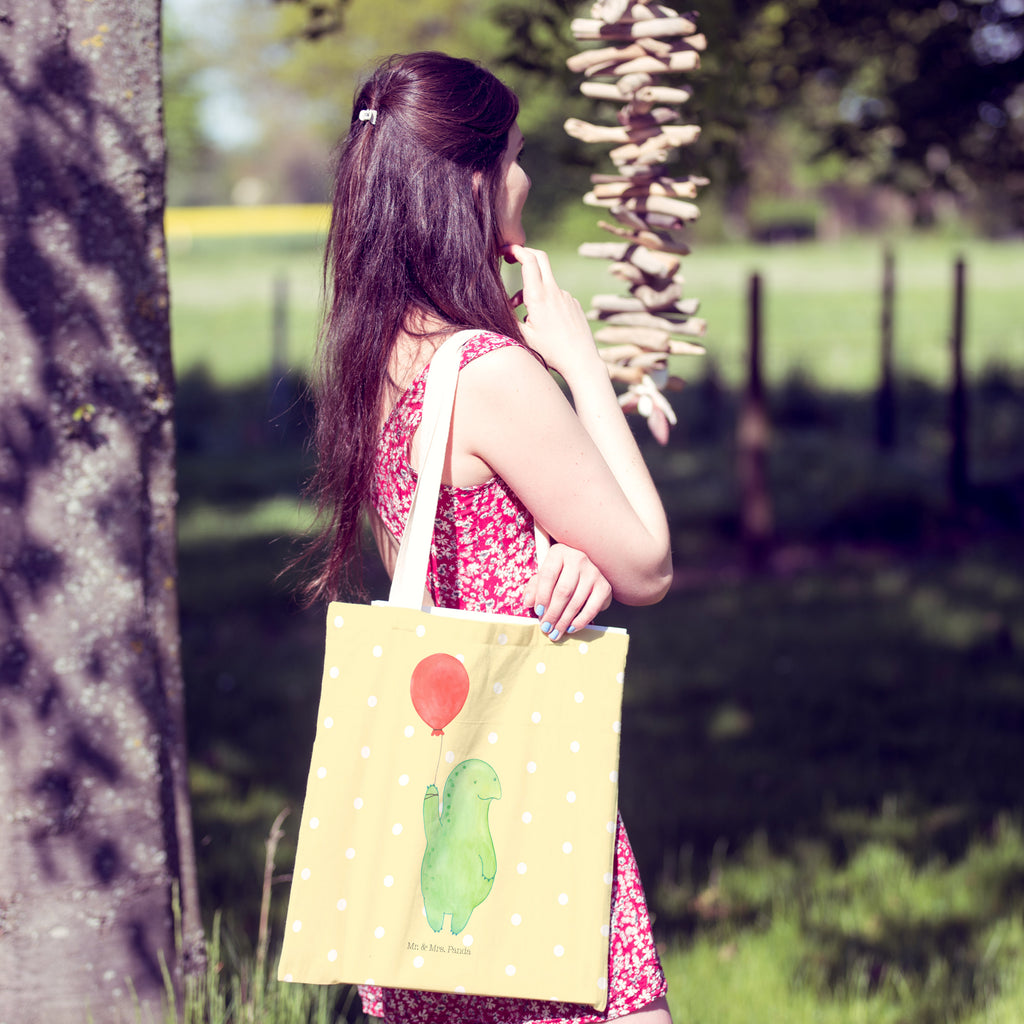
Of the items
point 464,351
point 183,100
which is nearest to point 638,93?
point 464,351

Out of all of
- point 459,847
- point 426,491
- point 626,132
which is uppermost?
point 626,132

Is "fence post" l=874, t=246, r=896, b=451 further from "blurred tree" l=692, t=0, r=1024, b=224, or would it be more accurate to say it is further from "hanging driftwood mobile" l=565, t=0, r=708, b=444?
"hanging driftwood mobile" l=565, t=0, r=708, b=444

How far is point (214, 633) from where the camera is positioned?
6715mm

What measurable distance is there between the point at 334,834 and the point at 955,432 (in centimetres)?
754

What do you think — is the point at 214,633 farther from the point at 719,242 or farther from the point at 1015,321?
the point at 719,242

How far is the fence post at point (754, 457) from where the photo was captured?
7703mm

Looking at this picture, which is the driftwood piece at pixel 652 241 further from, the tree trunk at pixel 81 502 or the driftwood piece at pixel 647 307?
the tree trunk at pixel 81 502

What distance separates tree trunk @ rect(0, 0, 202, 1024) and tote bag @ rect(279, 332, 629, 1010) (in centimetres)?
83

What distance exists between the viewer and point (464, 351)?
1.70 metres

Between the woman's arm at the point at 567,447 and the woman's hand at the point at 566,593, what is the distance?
0.04 metres

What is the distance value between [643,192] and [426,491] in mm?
990

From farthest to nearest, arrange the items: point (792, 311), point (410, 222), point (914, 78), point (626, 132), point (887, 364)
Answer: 1. point (792, 311)
2. point (887, 364)
3. point (914, 78)
4. point (626, 132)
5. point (410, 222)

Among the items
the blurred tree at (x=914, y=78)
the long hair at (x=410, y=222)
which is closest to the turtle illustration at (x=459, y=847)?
the long hair at (x=410, y=222)

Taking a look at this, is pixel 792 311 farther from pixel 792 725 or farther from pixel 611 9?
pixel 611 9
